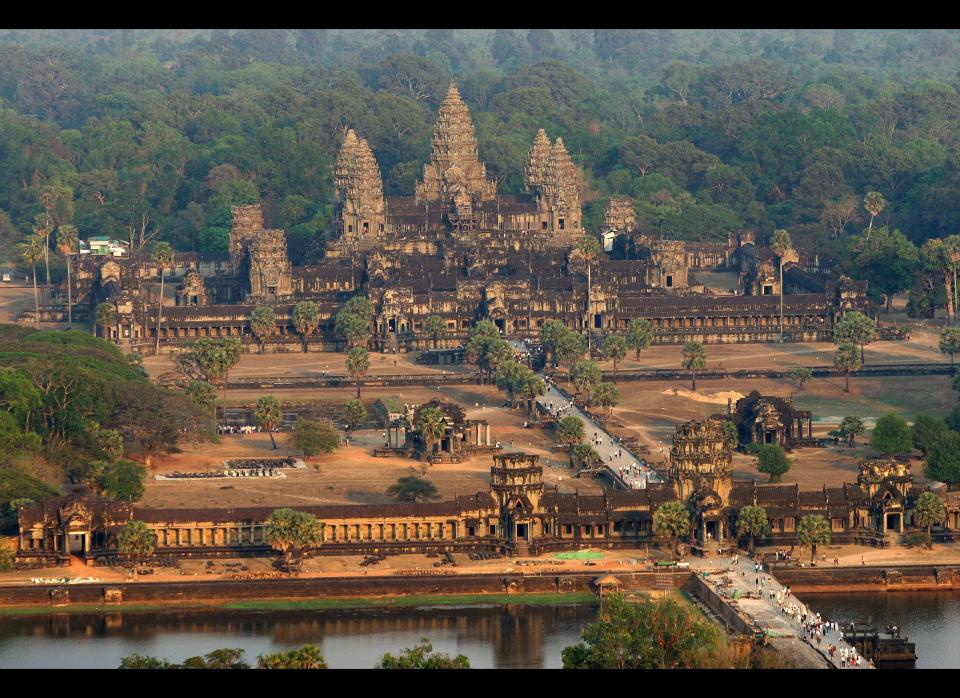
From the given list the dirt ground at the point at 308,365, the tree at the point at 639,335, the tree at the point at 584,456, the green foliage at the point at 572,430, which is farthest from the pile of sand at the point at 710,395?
the tree at the point at 584,456

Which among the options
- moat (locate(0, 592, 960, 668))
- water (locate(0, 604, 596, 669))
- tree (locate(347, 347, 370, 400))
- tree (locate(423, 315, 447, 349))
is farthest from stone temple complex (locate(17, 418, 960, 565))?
tree (locate(423, 315, 447, 349))

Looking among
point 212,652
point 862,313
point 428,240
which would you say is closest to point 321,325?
point 428,240

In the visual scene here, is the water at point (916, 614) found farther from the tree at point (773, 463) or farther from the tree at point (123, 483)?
the tree at point (123, 483)

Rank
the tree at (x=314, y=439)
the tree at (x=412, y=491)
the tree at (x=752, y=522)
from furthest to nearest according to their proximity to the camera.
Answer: the tree at (x=314, y=439) → the tree at (x=412, y=491) → the tree at (x=752, y=522)

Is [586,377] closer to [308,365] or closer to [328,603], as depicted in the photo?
[308,365]

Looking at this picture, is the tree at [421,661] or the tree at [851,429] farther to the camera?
the tree at [851,429]
